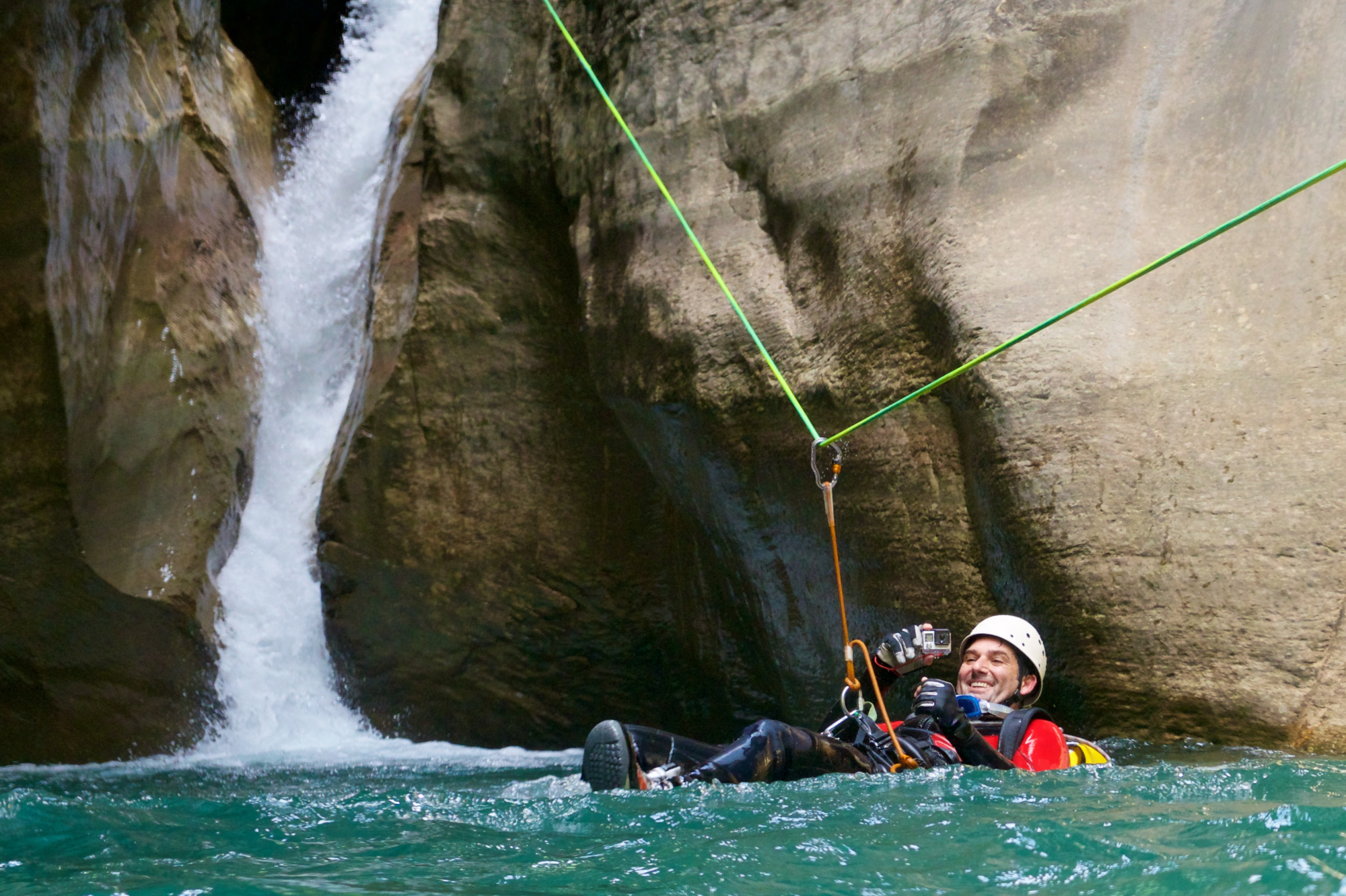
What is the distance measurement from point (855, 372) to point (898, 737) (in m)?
1.85

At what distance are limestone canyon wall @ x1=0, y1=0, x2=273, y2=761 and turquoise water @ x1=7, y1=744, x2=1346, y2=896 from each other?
3238 millimetres

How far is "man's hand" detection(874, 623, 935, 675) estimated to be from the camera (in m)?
4.49

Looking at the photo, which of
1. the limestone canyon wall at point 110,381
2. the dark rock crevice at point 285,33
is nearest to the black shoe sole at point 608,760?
the limestone canyon wall at point 110,381

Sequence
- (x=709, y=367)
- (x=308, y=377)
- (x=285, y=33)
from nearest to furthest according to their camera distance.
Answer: (x=709, y=367)
(x=308, y=377)
(x=285, y=33)

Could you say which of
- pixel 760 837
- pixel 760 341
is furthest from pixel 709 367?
pixel 760 837

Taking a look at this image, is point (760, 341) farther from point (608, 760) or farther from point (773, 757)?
point (608, 760)

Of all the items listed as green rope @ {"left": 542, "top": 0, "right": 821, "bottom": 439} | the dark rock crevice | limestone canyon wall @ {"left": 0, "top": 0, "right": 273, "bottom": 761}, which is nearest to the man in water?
green rope @ {"left": 542, "top": 0, "right": 821, "bottom": 439}

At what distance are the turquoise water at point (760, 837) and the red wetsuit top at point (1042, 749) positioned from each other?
206 mm

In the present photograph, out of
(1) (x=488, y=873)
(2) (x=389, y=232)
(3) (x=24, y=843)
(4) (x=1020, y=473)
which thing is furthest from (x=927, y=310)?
(2) (x=389, y=232)

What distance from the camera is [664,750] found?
3.74 metres

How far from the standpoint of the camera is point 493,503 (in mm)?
7484

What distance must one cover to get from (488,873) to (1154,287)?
3.64 m

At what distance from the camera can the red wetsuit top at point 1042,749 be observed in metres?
4.06

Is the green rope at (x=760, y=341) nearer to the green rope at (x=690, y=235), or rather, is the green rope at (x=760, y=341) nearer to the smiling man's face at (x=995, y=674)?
the green rope at (x=690, y=235)
